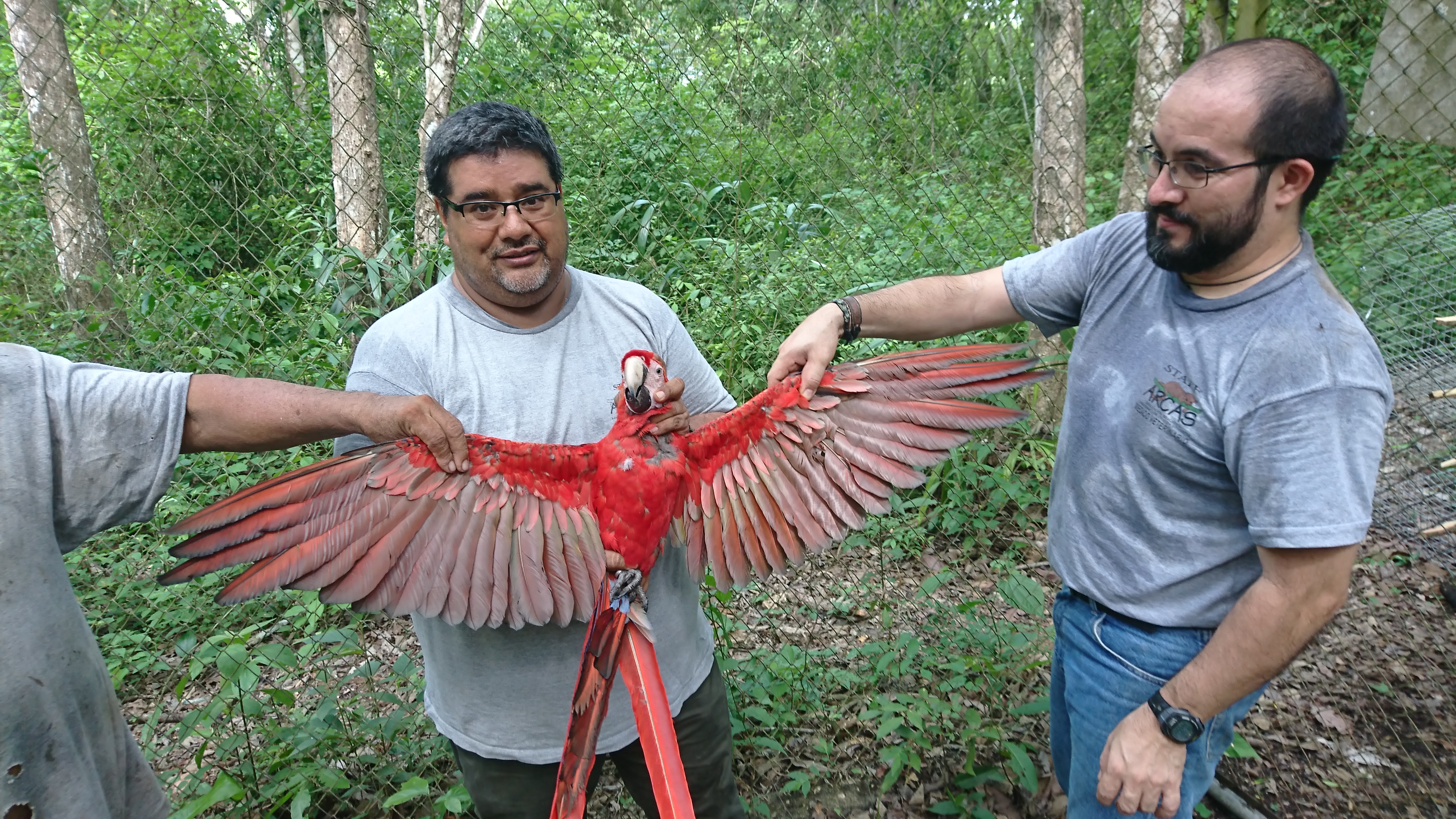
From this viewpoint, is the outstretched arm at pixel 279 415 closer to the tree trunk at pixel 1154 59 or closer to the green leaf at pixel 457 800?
the green leaf at pixel 457 800

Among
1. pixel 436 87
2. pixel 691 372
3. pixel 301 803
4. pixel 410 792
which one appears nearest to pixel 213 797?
pixel 301 803

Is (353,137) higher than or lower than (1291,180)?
higher

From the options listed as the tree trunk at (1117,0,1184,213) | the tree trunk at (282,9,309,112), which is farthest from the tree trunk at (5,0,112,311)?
the tree trunk at (1117,0,1184,213)

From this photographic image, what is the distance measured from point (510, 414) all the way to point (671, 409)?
38 centimetres

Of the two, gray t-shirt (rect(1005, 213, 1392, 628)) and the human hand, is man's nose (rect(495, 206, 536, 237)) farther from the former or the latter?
gray t-shirt (rect(1005, 213, 1392, 628))

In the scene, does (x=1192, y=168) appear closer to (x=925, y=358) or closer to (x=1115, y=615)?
(x=925, y=358)

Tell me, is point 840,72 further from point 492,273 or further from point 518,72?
point 492,273

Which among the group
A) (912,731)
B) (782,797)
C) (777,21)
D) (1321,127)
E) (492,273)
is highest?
(777,21)

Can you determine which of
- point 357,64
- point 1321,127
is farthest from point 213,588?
point 1321,127

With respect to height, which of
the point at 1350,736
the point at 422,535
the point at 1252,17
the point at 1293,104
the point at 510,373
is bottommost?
the point at 1350,736

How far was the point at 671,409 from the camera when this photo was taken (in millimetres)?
1938

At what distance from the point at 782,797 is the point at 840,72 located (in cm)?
331

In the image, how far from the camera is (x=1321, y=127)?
1439 mm

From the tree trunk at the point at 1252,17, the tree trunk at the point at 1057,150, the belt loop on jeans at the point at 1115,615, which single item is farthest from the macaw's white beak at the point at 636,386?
the tree trunk at the point at 1252,17
